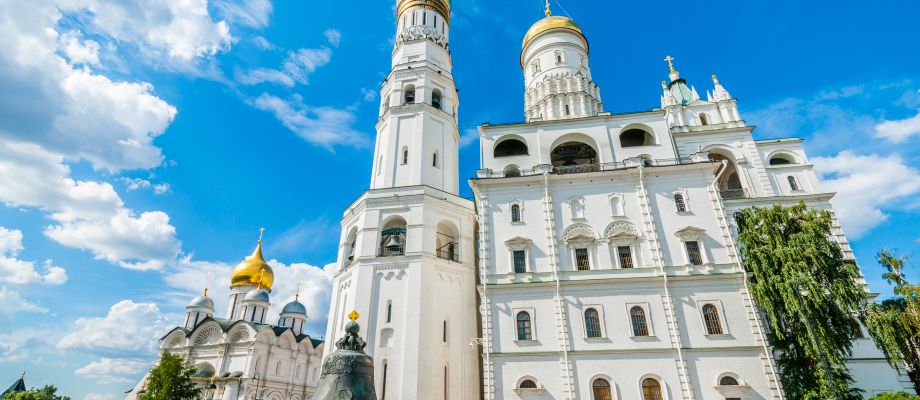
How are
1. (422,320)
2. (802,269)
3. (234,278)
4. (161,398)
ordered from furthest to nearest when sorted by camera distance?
(234,278)
(161,398)
(422,320)
(802,269)

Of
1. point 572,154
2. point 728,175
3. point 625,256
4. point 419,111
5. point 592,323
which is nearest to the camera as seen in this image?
point 592,323

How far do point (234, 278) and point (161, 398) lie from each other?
24928 millimetres

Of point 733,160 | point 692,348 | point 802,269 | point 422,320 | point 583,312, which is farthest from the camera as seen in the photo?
point 733,160

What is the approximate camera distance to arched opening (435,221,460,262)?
85.4 ft

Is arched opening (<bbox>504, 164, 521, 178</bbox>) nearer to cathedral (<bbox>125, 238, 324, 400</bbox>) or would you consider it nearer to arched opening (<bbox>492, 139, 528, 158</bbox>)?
arched opening (<bbox>492, 139, 528, 158</bbox>)

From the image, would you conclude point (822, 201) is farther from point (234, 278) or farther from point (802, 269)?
point (234, 278)

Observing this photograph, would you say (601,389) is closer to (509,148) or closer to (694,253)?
(694,253)

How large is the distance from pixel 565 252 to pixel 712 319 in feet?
21.8

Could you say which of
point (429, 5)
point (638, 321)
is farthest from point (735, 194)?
point (429, 5)

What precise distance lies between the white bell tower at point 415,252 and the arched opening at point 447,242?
7 centimetres

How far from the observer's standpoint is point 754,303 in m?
18.9

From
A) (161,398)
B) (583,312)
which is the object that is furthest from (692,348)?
(161,398)

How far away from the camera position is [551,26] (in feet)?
118

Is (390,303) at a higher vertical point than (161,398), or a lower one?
higher
